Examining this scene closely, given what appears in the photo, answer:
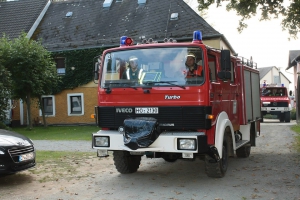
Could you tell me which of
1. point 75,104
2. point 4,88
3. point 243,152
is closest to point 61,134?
point 4,88

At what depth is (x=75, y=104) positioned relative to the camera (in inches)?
1172

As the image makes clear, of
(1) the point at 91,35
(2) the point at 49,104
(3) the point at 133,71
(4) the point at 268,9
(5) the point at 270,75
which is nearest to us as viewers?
(3) the point at 133,71

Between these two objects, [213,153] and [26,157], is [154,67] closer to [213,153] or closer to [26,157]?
[213,153]

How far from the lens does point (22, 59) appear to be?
24.6 m

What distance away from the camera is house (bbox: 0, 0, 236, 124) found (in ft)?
92.0

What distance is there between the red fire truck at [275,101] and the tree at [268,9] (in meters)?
15.1

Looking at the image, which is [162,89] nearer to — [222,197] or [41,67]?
[222,197]

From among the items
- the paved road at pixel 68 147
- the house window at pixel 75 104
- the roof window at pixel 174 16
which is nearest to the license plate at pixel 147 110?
the paved road at pixel 68 147

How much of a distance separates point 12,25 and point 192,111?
27282mm

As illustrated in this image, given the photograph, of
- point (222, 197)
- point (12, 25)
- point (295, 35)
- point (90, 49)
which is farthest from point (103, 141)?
point (12, 25)

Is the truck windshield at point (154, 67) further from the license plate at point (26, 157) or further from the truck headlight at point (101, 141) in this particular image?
the license plate at point (26, 157)

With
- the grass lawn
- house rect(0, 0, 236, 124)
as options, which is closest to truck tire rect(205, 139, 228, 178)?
the grass lawn

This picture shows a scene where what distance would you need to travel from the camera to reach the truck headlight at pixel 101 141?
798 centimetres

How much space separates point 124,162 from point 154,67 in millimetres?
2222
